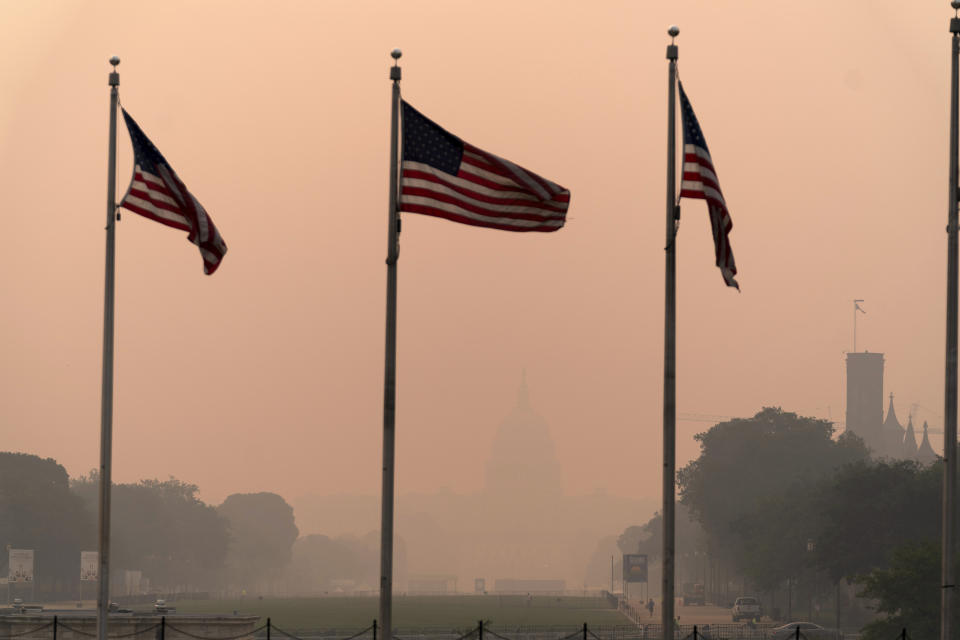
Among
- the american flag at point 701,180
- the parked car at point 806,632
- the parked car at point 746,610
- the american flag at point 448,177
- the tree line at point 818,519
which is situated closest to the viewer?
the american flag at point 448,177

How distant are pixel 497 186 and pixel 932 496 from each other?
83.6 metres

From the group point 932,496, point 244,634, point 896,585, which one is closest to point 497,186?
point 244,634

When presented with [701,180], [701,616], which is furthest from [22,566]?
[701,180]

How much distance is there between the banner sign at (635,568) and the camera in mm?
136975

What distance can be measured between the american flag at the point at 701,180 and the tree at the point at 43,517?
131 meters

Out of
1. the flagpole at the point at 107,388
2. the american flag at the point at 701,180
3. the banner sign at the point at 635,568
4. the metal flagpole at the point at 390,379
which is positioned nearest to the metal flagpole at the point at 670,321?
the american flag at the point at 701,180

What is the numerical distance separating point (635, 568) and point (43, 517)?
201 feet

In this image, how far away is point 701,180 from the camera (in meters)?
31.0

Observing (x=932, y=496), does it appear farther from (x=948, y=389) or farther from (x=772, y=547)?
(x=948, y=389)

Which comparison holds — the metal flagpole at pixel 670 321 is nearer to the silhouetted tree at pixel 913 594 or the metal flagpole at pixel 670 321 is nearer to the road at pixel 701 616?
the silhouetted tree at pixel 913 594

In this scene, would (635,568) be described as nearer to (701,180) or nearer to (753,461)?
(753,461)

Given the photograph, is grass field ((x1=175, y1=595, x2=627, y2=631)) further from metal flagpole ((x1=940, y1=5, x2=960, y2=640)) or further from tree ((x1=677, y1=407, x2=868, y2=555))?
metal flagpole ((x1=940, y1=5, x2=960, y2=640))

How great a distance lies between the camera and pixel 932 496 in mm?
105500

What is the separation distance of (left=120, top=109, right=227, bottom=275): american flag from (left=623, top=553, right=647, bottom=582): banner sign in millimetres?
108013
